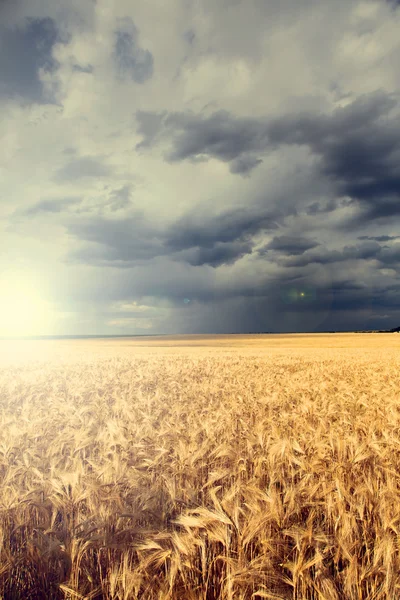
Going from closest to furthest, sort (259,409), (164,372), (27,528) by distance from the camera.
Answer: (27,528)
(259,409)
(164,372)

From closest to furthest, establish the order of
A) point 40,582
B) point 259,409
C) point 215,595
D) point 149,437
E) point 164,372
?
1. point 215,595
2. point 40,582
3. point 149,437
4. point 259,409
5. point 164,372

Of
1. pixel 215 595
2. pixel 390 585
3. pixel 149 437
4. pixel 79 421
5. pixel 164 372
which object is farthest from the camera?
pixel 164 372

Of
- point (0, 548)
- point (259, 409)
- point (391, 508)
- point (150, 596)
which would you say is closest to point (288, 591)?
point (150, 596)

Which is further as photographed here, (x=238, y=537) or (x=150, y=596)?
(x=238, y=537)

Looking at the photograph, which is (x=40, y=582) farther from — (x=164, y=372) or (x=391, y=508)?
(x=164, y=372)

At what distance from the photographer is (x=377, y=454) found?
5.03 meters

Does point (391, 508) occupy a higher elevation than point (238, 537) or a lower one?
lower

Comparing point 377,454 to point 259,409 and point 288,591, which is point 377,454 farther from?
point 259,409

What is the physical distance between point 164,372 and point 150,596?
1366cm

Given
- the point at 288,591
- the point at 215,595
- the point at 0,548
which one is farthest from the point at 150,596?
the point at 0,548

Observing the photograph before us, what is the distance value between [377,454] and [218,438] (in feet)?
7.22

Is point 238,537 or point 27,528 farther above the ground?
point 238,537

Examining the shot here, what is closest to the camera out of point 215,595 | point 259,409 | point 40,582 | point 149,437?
point 215,595

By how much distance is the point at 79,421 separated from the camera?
24.2 feet
